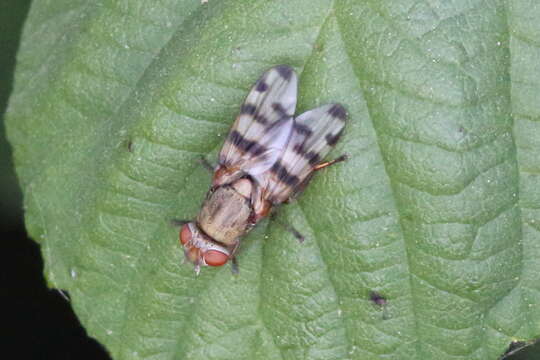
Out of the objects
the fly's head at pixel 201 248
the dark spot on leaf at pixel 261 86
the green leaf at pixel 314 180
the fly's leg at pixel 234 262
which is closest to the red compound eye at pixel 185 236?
the fly's head at pixel 201 248

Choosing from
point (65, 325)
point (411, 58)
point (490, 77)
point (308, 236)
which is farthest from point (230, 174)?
point (65, 325)

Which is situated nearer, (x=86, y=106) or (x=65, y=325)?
(x=86, y=106)

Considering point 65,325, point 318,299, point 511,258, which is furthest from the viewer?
point 65,325

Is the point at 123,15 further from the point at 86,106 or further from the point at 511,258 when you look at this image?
the point at 511,258

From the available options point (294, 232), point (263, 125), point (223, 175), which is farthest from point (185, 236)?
point (263, 125)

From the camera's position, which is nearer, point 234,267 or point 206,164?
point 206,164

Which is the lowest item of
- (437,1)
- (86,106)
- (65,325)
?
(65,325)

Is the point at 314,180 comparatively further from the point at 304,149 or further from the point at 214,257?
the point at 214,257
